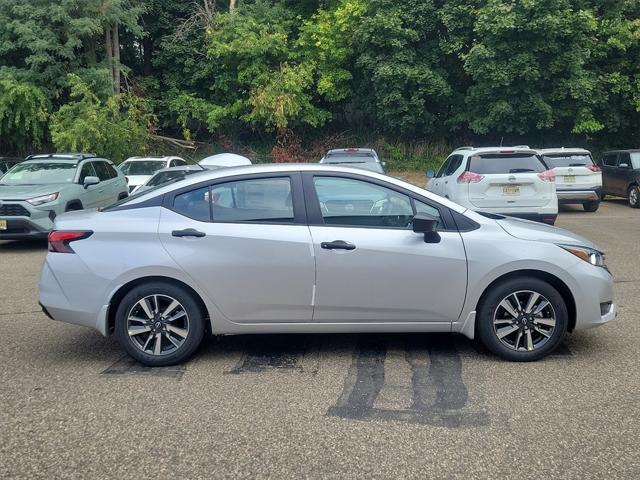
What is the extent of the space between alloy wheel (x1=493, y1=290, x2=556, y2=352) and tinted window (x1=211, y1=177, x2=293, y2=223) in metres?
1.92

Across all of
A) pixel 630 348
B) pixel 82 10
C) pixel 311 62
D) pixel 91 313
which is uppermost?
pixel 82 10

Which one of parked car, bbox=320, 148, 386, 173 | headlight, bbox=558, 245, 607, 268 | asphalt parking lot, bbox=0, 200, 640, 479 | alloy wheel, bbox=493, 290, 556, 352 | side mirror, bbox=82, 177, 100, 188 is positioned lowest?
asphalt parking lot, bbox=0, 200, 640, 479

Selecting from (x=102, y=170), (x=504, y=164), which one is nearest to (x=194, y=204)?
(x=504, y=164)

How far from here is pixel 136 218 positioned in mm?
5246

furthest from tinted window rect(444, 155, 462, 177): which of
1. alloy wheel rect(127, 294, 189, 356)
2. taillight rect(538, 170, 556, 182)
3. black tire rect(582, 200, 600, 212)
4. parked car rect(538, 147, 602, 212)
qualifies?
alloy wheel rect(127, 294, 189, 356)

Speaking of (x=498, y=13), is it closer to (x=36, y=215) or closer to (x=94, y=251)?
(x=36, y=215)

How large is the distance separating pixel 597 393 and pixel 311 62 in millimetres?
24768

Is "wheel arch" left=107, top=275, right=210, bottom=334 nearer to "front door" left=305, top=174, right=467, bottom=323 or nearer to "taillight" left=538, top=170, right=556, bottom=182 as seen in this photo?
"front door" left=305, top=174, right=467, bottom=323

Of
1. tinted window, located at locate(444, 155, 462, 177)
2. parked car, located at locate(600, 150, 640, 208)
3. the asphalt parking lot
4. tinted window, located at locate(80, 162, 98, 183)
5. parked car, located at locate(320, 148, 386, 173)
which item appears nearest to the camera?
the asphalt parking lot

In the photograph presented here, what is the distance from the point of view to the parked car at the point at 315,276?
5.07 metres

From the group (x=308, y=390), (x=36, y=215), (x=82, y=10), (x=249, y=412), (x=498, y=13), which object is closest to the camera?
(x=249, y=412)

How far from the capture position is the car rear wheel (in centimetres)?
1794

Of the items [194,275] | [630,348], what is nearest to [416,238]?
[194,275]

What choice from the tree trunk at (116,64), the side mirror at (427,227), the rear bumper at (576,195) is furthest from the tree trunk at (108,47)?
the side mirror at (427,227)
